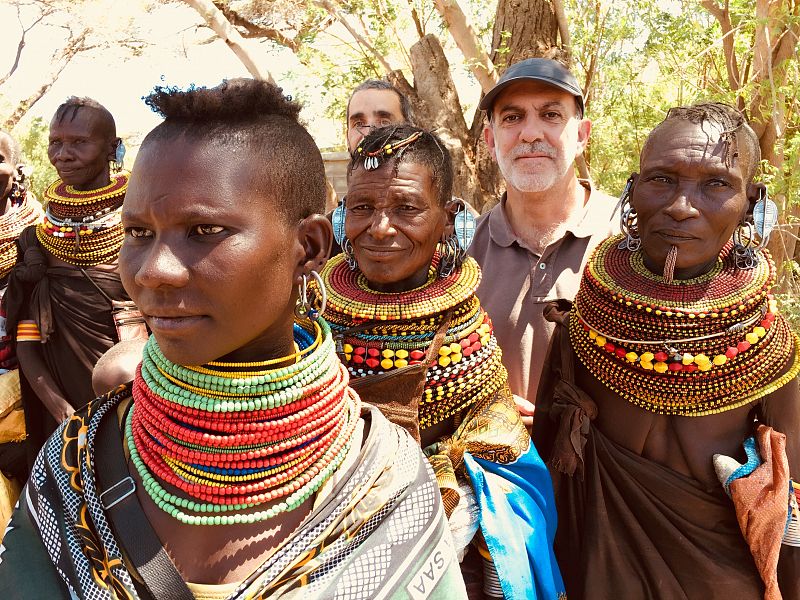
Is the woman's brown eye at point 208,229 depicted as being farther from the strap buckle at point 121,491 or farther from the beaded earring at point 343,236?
the beaded earring at point 343,236

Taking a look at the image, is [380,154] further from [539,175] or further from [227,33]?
[227,33]

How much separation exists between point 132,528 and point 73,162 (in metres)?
2.49

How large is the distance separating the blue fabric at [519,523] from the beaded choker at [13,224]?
2.58m

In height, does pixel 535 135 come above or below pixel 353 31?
below

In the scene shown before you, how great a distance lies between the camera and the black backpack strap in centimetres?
134

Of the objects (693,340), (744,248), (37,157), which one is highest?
(744,248)

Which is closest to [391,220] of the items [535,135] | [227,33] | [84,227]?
[535,135]

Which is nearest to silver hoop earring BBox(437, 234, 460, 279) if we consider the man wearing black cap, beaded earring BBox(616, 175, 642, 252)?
beaded earring BBox(616, 175, 642, 252)

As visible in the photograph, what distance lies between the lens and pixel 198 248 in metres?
1.32

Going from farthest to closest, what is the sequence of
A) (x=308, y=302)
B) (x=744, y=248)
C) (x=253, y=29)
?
(x=253, y=29) → (x=744, y=248) → (x=308, y=302)

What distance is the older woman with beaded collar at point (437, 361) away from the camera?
217 centimetres

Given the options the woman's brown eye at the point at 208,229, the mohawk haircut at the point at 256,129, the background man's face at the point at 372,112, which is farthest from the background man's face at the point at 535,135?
the woman's brown eye at the point at 208,229

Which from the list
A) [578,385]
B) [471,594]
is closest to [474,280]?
[578,385]

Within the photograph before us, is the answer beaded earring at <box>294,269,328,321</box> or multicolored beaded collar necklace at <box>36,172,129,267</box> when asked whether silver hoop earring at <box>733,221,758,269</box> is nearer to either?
beaded earring at <box>294,269,328,321</box>
